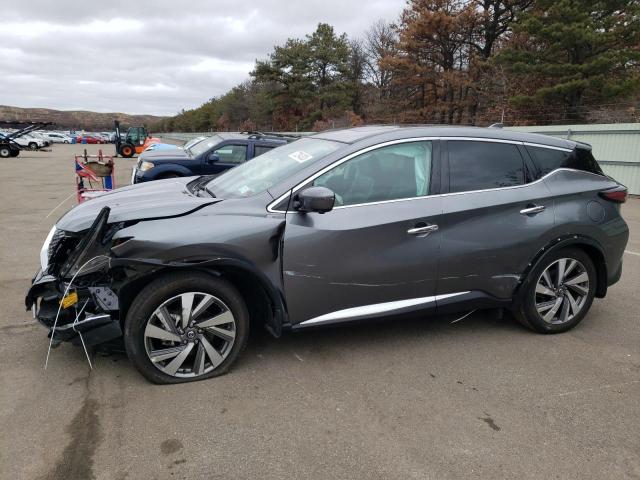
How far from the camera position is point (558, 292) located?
4.23m

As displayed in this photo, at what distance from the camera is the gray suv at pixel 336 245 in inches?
126

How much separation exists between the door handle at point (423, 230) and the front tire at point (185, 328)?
129cm

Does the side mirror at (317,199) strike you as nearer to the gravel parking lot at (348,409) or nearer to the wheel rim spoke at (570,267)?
the gravel parking lot at (348,409)

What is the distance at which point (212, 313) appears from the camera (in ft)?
10.9

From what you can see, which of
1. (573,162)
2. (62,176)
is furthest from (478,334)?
(62,176)

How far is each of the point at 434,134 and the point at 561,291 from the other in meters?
1.72

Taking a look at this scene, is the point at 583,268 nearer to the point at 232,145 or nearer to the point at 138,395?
the point at 138,395

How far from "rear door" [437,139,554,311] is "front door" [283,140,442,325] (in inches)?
5.6

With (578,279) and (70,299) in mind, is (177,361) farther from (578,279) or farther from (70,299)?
(578,279)

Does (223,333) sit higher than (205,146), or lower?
lower

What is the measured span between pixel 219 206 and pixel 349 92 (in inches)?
1864

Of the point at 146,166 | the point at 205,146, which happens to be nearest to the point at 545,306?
the point at 146,166

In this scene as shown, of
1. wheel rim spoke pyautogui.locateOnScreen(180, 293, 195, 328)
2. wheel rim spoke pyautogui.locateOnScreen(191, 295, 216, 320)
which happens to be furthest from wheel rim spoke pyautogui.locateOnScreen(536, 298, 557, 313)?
wheel rim spoke pyautogui.locateOnScreen(180, 293, 195, 328)

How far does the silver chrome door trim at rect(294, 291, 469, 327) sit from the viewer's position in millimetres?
3518
